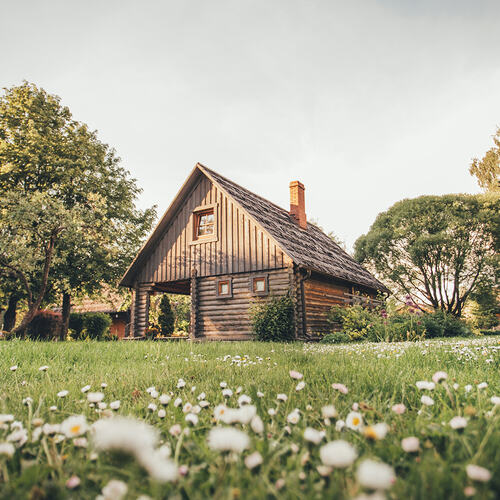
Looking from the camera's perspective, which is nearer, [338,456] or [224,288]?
[338,456]

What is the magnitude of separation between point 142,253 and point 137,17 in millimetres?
11052

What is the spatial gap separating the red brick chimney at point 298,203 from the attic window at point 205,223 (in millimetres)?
5307

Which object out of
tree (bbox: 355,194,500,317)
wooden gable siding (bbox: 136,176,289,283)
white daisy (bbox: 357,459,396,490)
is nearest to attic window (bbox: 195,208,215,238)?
wooden gable siding (bbox: 136,176,289,283)

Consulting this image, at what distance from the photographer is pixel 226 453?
3.17 ft

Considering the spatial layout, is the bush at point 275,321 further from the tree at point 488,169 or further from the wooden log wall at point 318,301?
the tree at point 488,169

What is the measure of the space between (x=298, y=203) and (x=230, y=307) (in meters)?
8.24

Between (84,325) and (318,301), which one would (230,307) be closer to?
(318,301)

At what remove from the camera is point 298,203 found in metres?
19.9

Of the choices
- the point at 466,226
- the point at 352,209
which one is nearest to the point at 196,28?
the point at 466,226

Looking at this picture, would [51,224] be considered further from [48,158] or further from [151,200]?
[151,200]

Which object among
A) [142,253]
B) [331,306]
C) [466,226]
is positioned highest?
[466,226]

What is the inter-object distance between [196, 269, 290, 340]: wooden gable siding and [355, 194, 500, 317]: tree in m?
15.3

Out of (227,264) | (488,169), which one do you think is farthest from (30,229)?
(488,169)

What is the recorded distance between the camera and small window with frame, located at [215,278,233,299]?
14523 mm
